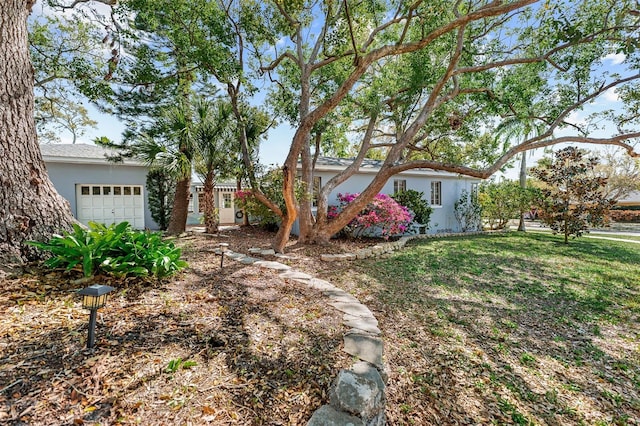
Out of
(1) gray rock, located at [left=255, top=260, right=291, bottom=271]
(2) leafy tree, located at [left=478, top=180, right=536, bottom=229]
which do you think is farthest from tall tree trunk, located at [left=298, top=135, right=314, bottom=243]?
(2) leafy tree, located at [left=478, top=180, right=536, bottom=229]

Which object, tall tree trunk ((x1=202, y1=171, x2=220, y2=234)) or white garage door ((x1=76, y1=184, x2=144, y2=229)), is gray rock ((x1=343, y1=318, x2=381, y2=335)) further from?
white garage door ((x1=76, y1=184, x2=144, y2=229))

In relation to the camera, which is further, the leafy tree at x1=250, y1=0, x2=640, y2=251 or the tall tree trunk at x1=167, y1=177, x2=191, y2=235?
the tall tree trunk at x1=167, y1=177, x2=191, y2=235

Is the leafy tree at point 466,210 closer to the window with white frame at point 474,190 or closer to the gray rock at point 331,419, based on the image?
the window with white frame at point 474,190

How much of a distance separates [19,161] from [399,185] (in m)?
11.8

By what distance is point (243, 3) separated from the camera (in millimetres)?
7254

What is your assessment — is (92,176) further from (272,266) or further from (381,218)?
(381,218)

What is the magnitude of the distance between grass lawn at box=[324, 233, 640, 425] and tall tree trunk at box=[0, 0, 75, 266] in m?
4.33

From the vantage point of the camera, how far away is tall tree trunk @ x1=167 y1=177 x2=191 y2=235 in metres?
10.1

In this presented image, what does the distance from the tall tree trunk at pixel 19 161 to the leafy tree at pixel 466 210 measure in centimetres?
1472

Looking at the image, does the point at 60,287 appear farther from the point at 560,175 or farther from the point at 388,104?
the point at 560,175

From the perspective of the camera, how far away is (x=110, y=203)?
465 inches

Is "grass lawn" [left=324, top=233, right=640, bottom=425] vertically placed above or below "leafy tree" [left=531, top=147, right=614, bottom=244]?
below

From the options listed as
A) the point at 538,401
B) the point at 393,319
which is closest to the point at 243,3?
the point at 393,319

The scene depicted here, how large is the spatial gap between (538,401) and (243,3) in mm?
9264
